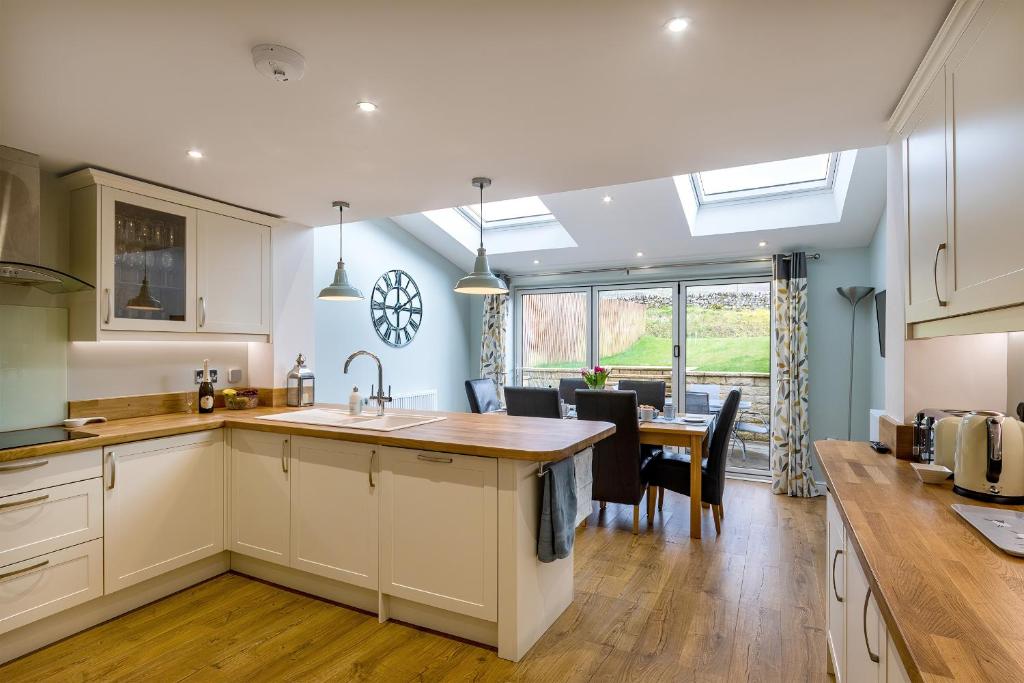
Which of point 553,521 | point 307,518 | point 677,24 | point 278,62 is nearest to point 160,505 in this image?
point 307,518

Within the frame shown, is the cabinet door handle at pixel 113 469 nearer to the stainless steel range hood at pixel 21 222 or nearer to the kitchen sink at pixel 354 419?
the kitchen sink at pixel 354 419

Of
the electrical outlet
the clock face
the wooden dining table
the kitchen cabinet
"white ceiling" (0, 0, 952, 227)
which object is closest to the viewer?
"white ceiling" (0, 0, 952, 227)

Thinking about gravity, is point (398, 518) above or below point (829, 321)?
below

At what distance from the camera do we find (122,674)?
2066 mm

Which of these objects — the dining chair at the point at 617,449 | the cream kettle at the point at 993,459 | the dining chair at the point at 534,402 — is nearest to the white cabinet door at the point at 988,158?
the cream kettle at the point at 993,459

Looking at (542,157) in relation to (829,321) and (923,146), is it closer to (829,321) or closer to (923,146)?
(923,146)

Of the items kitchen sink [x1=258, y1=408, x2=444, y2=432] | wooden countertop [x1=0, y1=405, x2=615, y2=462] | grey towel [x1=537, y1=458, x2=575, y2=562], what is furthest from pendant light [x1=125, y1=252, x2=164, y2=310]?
grey towel [x1=537, y1=458, x2=575, y2=562]

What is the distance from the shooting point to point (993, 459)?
4.84ft

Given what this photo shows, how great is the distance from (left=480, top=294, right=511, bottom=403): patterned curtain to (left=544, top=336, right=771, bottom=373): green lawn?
139 cm

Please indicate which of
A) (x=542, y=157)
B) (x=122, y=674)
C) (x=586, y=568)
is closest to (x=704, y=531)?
(x=586, y=568)

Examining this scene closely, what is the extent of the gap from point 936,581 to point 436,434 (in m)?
1.83

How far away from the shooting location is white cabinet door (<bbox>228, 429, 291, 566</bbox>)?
275cm

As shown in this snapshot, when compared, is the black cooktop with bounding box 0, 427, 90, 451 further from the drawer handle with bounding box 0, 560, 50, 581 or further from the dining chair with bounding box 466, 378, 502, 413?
the dining chair with bounding box 466, 378, 502, 413

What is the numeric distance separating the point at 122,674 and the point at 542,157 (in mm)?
2839
